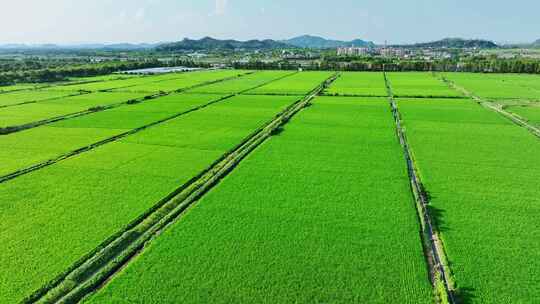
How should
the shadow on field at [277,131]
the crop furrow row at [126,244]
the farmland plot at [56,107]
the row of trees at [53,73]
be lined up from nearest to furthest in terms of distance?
the crop furrow row at [126,244], the shadow on field at [277,131], the farmland plot at [56,107], the row of trees at [53,73]

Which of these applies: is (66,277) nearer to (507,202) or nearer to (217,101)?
(507,202)

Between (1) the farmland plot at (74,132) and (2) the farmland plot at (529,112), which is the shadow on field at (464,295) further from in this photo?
(2) the farmland plot at (529,112)

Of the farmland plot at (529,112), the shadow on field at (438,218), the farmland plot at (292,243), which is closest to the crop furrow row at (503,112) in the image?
the farmland plot at (529,112)

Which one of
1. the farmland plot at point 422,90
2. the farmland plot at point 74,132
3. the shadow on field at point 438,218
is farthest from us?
the farmland plot at point 422,90

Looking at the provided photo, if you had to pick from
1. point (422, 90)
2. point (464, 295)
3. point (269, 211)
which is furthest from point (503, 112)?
point (464, 295)

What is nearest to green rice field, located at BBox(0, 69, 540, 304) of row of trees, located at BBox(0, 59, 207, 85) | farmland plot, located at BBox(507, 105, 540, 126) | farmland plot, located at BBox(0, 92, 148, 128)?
farmland plot, located at BBox(507, 105, 540, 126)

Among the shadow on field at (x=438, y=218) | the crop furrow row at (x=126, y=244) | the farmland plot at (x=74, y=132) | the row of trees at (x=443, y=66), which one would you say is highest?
the row of trees at (x=443, y=66)

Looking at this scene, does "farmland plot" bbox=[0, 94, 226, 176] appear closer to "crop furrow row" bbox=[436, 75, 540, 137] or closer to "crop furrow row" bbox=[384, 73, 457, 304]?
"crop furrow row" bbox=[384, 73, 457, 304]
